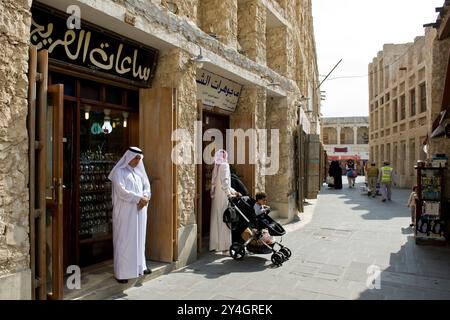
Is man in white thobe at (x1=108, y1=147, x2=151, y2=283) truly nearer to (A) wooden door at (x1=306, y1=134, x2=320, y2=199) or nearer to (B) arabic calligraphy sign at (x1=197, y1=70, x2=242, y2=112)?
(B) arabic calligraphy sign at (x1=197, y1=70, x2=242, y2=112)

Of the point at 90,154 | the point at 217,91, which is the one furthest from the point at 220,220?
the point at 217,91

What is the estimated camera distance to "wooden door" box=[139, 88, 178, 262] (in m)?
5.44

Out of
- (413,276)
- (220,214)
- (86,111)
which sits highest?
(86,111)

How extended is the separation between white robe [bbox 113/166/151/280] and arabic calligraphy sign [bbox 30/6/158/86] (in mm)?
1453

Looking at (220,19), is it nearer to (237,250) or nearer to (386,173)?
(237,250)

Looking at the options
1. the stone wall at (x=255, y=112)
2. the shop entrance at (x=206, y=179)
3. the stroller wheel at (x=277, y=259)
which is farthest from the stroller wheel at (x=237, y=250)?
the stone wall at (x=255, y=112)

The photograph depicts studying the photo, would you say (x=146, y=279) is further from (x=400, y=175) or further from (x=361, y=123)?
(x=361, y=123)

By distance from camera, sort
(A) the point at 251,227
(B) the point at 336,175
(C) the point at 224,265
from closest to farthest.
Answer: (C) the point at 224,265 → (A) the point at 251,227 → (B) the point at 336,175

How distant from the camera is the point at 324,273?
215 inches

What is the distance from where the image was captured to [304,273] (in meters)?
5.45

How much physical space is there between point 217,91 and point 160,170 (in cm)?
268

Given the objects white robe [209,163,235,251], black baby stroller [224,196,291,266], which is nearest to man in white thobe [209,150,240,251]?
white robe [209,163,235,251]

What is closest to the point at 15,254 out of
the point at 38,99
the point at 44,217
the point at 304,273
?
the point at 44,217

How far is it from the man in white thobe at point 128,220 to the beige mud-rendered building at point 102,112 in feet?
2.08
